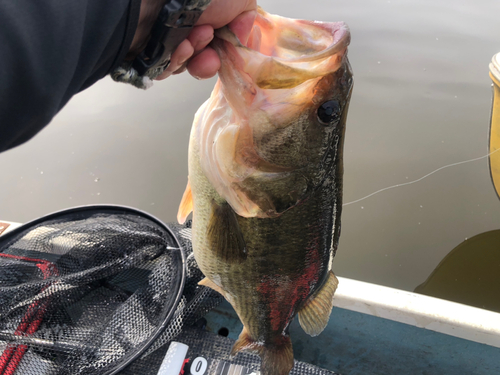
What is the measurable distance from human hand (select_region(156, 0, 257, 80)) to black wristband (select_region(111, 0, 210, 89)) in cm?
4

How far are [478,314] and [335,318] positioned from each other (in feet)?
2.45

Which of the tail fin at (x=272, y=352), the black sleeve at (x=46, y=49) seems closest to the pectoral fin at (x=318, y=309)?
the tail fin at (x=272, y=352)

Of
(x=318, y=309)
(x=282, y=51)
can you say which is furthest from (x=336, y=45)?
(x=318, y=309)

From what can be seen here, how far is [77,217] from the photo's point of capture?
5.85 feet

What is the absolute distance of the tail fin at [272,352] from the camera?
1437 mm

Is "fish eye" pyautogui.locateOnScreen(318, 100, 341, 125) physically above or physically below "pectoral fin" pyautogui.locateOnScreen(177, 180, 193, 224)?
above

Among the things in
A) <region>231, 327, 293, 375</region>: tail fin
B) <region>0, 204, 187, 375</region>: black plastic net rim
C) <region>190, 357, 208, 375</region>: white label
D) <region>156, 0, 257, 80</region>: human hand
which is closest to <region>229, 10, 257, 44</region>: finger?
<region>156, 0, 257, 80</region>: human hand

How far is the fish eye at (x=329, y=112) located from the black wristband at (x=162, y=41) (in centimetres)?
45

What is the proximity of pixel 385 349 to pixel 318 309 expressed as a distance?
2.53ft

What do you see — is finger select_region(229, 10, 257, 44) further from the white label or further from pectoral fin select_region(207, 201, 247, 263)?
the white label

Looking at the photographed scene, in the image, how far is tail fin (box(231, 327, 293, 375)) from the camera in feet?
4.71

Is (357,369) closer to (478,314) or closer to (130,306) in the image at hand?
(478,314)

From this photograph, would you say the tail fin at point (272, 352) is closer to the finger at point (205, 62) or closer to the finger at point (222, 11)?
the finger at point (205, 62)

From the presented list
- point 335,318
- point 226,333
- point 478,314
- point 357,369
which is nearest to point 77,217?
point 226,333
